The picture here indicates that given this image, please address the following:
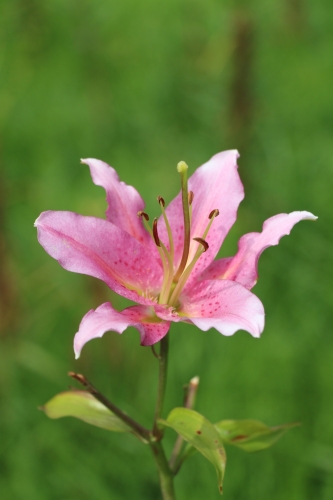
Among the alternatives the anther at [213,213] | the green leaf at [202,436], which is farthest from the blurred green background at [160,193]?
the anther at [213,213]

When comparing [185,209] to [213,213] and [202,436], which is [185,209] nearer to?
[213,213]

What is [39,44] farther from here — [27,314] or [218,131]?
[27,314]

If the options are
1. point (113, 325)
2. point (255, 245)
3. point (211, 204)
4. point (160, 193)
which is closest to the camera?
point (113, 325)

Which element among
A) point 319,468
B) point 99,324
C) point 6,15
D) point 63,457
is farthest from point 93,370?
point 6,15

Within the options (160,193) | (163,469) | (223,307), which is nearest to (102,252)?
(223,307)

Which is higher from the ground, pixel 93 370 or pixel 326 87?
pixel 326 87

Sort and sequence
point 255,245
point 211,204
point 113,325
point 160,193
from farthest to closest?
point 160,193 → point 211,204 → point 255,245 → point 113,325

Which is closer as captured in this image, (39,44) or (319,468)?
(319,468)
